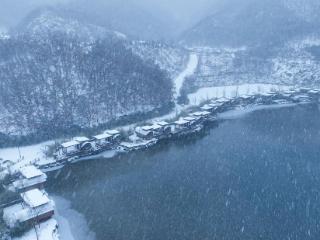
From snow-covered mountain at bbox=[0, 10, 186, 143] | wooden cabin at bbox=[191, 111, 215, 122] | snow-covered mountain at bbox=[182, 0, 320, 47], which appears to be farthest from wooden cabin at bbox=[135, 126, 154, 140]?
snow-covered mountain at bbox=[182, 0, 320, 47]

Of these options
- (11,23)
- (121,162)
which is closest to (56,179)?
(121,162)

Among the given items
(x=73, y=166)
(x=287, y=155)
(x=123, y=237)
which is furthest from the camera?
(x=287, y=155)

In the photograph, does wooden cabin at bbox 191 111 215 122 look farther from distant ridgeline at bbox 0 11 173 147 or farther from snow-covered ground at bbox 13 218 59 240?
snow-covered ground at bbox 13 218 59 240

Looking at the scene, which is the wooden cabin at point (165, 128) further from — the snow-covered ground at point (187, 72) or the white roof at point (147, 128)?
the snow-covered ground at point (187, 72)

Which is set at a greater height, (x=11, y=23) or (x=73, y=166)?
(x=11, y=23)

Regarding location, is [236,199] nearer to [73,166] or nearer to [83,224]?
[83,224]

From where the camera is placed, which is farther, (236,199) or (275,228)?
(236,199)
